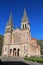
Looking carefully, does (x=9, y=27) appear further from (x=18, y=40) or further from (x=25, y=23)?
(x=25, y=23)

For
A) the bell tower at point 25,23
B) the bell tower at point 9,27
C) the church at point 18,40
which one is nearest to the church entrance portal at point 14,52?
the church at point 18,40

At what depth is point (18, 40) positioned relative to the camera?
53406 mm

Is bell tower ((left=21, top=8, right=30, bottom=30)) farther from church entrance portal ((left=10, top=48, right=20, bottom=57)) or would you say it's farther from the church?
church entrance portal ((left=10, top=48, right=20, bottom=57))

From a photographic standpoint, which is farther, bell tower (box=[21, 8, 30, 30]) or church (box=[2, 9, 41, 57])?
bell tower (box=[21, 8, 30, 30])

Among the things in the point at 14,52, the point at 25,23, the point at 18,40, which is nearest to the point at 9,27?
the point at 18,40

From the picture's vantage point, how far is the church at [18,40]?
50253mm

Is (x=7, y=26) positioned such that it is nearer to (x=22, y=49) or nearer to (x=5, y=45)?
(x=5, y=45)

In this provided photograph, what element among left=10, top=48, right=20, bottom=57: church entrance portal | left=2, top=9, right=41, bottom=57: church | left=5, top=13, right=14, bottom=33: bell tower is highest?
left=5, top=13, right=14, bottom=33: bell tower

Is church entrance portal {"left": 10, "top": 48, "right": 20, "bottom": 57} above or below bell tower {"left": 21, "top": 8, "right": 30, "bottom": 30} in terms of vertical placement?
below

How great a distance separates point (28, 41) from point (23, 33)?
403cm

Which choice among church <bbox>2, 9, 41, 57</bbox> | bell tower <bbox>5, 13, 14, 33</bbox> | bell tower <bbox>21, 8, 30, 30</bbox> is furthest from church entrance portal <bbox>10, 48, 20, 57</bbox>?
bell tower <bbox>21, 8, 30, 30</bbox>

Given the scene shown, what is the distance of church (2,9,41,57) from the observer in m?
50.3

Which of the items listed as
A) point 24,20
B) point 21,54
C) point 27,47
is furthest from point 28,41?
point 24,20

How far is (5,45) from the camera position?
54969 mm
